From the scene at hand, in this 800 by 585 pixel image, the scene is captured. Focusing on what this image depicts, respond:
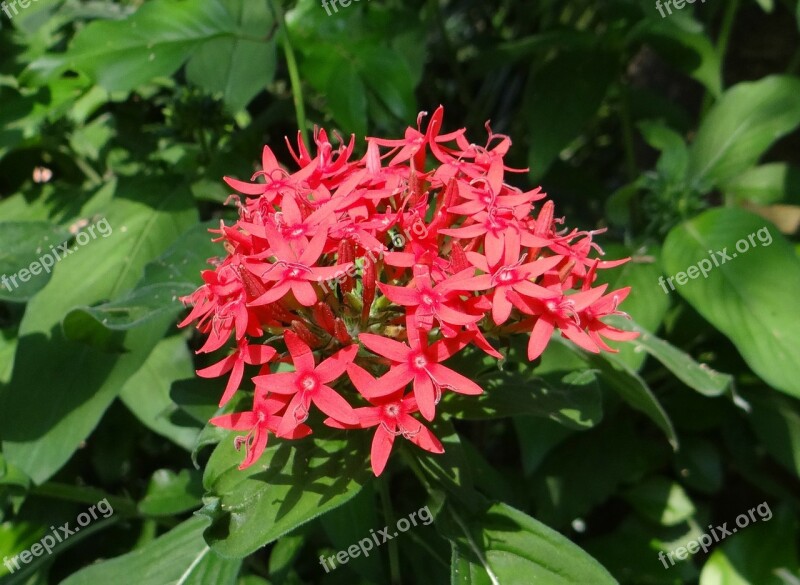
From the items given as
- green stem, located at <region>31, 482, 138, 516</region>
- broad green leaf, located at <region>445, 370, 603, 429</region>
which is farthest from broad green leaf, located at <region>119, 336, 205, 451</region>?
broad green leaf, located at <region>445, 370, 603, 429</region>

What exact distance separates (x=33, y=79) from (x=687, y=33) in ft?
3.26

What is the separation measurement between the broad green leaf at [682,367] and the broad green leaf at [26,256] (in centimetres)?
64

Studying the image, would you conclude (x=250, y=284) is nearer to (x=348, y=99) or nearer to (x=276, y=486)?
(x=276, y=486)

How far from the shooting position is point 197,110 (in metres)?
1.07

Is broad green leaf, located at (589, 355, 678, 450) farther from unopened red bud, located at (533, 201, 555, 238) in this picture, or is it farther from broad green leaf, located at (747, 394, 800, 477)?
broad green leaf, located at (747, 394, 800, 477)

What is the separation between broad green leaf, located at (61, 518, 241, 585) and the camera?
77 centimetres

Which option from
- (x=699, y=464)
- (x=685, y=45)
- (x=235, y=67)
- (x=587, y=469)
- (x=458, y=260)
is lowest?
(x=699, y=464)

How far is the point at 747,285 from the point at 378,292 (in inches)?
23.1

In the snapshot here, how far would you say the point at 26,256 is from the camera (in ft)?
2.61

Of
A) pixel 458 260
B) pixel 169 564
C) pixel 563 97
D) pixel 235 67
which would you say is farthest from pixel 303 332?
pixel 563 97

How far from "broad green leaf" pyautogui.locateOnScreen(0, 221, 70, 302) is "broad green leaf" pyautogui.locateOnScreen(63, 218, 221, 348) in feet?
0.22

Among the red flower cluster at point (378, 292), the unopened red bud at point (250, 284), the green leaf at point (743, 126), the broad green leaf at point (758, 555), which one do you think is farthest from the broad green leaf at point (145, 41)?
the broad green leaf at point (758, 555)

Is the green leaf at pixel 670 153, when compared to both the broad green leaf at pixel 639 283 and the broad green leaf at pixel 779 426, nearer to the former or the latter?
the broad green leaf at pixel 639 283

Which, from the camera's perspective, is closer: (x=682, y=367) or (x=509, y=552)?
(x=509, y=552)
